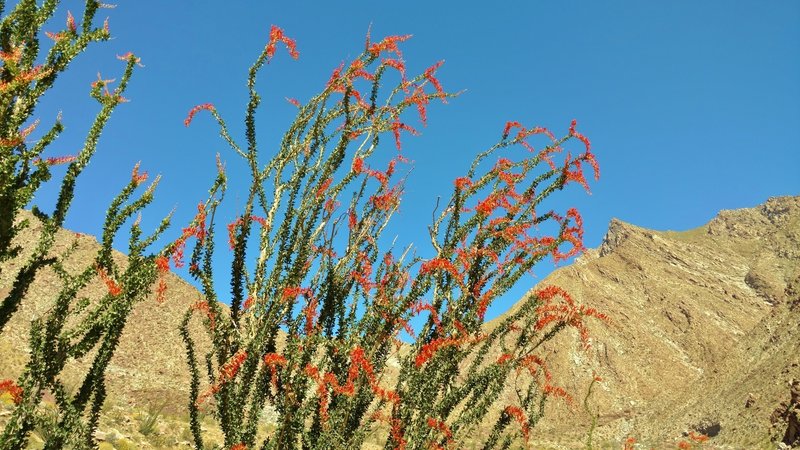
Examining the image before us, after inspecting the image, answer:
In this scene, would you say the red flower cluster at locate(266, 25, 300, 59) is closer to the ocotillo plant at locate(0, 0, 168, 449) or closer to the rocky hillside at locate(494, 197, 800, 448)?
the ocotillo plant at locate(0, 0, 168, 449)

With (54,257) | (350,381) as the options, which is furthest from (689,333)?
(54,257)

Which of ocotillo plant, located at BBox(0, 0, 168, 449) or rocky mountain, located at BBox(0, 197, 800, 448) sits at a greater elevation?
rocky mountain, located at BBox(0, 197, 800, 448)

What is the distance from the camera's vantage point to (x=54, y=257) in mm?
5148

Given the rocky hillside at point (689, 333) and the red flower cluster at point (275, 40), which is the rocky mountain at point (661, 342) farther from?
the red flower cluster at point (275, 40)

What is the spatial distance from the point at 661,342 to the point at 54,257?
190 feet

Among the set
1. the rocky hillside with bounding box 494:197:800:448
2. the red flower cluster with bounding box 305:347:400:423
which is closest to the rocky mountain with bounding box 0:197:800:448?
the rocky hillside with bounding box 494:197:800:448

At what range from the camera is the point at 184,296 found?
37.9m

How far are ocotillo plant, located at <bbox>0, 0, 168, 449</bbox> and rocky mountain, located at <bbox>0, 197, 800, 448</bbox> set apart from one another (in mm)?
978

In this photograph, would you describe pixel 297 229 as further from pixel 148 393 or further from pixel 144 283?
pixel 148 393

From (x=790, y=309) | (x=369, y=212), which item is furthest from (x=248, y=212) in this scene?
(x=790, y=309)

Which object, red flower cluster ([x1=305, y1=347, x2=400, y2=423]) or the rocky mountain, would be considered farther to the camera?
the rocky mountain

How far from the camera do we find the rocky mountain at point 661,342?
86.8ft

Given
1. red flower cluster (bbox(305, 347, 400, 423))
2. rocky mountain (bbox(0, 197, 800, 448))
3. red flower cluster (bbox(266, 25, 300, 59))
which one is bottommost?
red flower cluster (bbox(305, 347, 400, 423))

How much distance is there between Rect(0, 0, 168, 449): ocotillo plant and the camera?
479 cm
